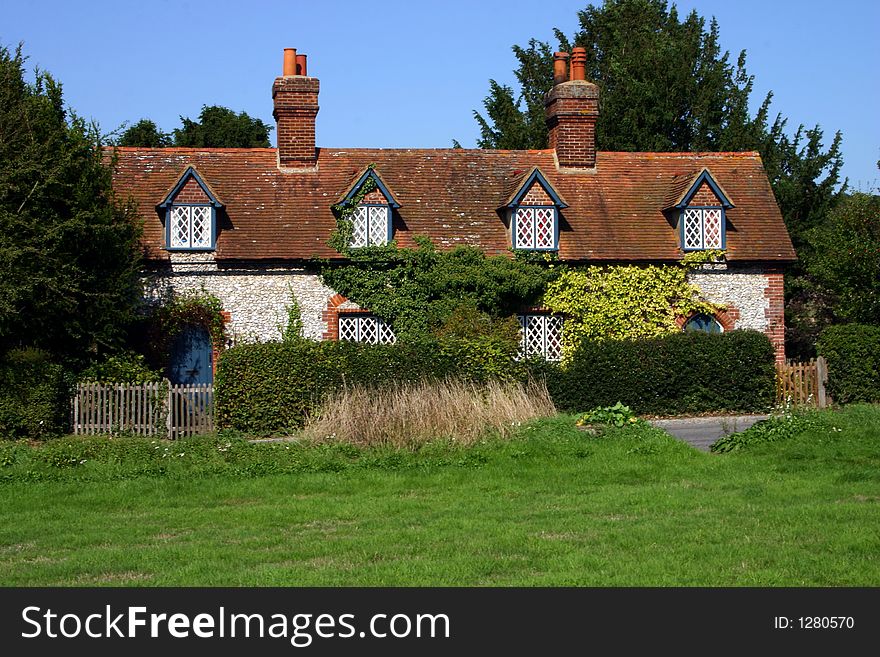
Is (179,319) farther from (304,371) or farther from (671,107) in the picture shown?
(671,107)

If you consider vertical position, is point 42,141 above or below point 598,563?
above

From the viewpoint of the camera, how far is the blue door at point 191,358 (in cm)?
2452

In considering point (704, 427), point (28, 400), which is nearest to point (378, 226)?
point (704, 427)

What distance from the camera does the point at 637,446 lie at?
51.5ft

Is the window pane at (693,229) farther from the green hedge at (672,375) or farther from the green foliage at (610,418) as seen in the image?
the green foliage at (610,418)

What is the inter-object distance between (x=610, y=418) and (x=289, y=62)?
555 inches

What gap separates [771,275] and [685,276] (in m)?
2.38

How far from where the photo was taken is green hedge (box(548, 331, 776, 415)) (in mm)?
22984

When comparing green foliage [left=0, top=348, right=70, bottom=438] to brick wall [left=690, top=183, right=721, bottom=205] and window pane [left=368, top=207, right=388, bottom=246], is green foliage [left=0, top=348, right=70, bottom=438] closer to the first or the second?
window pane [left=368, top=207, right=388, bottom=246]

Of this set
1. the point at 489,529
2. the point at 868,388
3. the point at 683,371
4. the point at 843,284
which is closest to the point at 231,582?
the point at 489,529

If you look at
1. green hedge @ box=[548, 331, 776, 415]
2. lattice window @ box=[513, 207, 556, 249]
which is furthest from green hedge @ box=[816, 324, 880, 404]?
lattice window @ box=[513, 207, 556, 249]

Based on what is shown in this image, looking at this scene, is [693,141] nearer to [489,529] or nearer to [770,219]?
[770,219]

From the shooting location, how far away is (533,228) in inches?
1008

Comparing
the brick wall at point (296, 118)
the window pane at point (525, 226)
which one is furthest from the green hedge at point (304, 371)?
the brick wall at point (296, 118)
